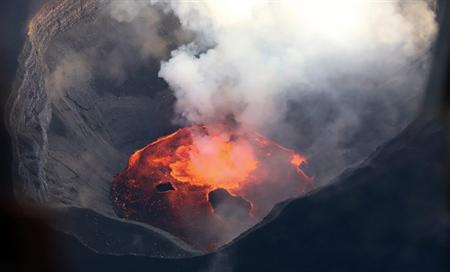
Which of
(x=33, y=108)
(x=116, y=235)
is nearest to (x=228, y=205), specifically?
(x=116, y=235)

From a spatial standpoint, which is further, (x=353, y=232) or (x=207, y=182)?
(x=207, y=182)

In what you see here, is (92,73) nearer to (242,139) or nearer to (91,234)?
(242,139)

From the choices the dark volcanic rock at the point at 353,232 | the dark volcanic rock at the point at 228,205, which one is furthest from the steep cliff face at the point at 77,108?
the dark volcanic rock at the point at 228,205

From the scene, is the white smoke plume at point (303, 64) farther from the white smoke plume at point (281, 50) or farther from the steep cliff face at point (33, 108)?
the steep cliff face at point (33, 108)

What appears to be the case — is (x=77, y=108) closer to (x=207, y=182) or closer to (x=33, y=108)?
(x=33, y=108)

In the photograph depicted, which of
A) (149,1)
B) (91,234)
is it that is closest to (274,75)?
(149,1)

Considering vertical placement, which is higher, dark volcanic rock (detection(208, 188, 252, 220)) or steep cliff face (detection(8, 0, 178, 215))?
steep cliff face (detection(8, 0, 178, 215))

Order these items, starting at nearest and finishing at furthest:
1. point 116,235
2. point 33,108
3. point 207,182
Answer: point 116,235
point 33,108
point 207,182

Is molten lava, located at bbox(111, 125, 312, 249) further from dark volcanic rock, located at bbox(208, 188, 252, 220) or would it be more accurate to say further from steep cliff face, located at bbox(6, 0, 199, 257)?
steep cliff face, located at bbox(6, 0, 199, 257)

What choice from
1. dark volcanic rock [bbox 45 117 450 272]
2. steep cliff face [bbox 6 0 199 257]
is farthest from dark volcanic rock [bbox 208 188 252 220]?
steep cliff face [bbox 6 0 199 257]
